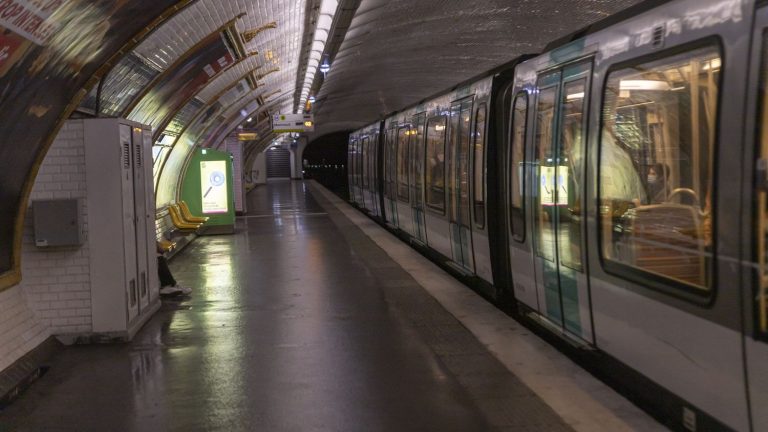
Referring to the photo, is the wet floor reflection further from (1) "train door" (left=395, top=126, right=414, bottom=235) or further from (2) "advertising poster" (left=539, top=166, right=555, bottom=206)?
(1) "train door" (left=395, top=126, right=414, bottom=235)

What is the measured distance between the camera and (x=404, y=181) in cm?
1627

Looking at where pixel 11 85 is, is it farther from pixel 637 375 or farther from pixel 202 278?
pixel 202 278

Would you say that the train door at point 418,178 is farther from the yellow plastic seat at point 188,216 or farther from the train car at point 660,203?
the train car at point 660,203

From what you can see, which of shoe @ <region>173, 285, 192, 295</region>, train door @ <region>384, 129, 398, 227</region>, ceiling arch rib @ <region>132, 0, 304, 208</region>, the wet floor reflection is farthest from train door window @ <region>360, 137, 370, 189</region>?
shoe @ <region>173, 285, 192, 295</region>

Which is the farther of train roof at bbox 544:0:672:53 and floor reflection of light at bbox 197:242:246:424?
floor reflection of light at bbox 197:242:246:424

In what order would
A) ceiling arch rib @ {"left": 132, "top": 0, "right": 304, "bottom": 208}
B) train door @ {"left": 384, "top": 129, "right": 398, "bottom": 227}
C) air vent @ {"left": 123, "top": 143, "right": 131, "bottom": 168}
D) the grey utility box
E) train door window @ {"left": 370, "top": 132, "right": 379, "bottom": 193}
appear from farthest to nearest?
train door window @ {"left": 370, "top": 132, "right": 379, "bottom": 193} < train door @ {"left": 384, "top": 129, "right": 398, "bottom": 227} < ceiling arch rib @ {"left": 132, "top": 0, "right": 304, "bottom": 208} < air vent @ {"left": 123, "top": 143, "right": 131, "bottom": 168} < the grey utility box

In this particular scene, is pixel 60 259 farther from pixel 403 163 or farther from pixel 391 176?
pixel 391 176

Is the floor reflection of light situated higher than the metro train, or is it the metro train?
the metro train

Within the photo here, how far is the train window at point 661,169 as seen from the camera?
4.52 meters

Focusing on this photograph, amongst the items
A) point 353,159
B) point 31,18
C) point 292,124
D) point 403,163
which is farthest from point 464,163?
point 353,159

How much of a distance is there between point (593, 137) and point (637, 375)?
5.68ft

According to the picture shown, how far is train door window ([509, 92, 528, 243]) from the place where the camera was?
319 inches

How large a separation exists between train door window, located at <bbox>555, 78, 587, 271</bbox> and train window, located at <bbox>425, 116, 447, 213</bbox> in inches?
211

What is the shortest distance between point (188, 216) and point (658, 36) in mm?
14348
